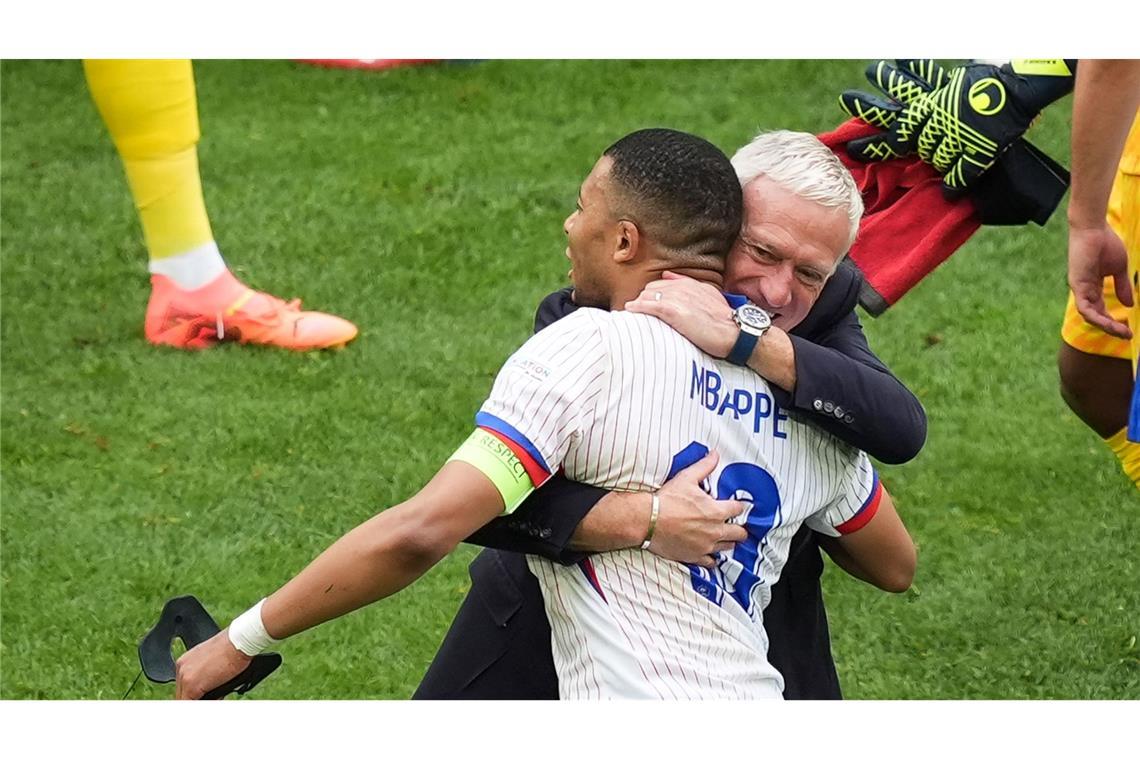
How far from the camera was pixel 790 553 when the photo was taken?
255 cm

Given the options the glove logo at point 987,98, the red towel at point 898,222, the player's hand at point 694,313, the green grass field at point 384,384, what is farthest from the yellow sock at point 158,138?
the player's hand at point 694,313

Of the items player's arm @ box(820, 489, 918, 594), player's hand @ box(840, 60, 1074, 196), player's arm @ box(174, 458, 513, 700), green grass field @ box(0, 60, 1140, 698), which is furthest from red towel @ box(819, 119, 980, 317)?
player's arm @ box(174, 458, 513, 700)

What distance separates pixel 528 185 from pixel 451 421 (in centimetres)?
A: 181

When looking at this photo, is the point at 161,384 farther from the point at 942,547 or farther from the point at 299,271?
the point at 942,547

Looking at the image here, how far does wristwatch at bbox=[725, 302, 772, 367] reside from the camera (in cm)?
215

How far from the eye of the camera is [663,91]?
735 cm

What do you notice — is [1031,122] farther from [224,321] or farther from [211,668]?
[224,321]

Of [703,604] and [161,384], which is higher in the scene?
[703,604]

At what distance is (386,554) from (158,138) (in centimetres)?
341

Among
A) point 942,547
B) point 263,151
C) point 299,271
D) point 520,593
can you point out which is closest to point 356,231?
point 299,271

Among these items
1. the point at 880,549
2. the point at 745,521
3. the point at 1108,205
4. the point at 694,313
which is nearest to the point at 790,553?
the point at 880,549

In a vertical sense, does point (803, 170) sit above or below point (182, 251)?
above

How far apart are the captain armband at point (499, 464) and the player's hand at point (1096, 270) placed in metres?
1.54

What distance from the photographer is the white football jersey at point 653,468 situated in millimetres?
2076
